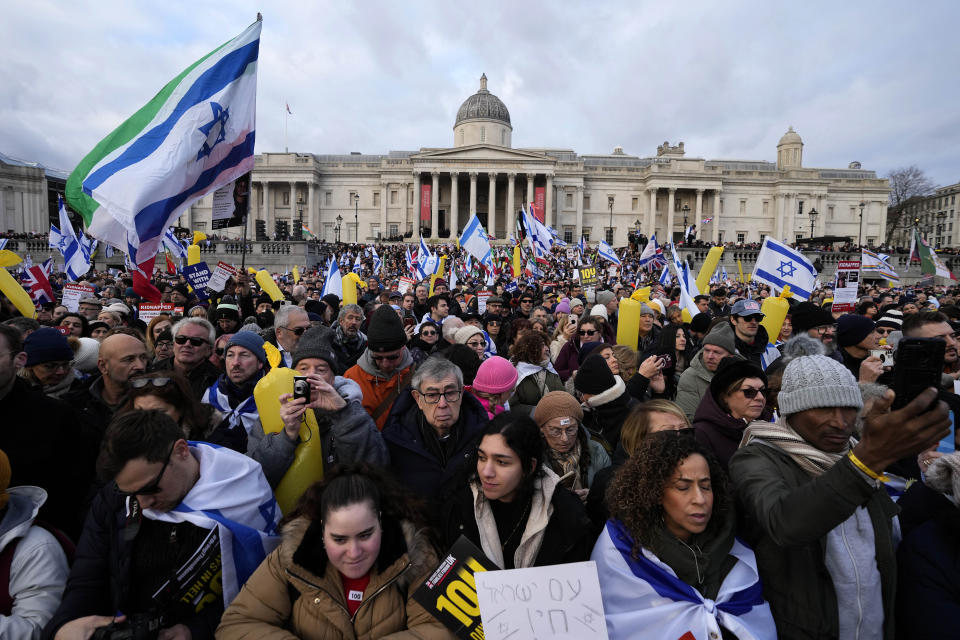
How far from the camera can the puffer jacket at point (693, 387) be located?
426cm

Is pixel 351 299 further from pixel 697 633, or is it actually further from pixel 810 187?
pixel 810 187

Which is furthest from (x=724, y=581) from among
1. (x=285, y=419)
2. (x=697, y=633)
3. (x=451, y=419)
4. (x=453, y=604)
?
(x=285, y=419)

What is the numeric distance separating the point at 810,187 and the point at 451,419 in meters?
69.5

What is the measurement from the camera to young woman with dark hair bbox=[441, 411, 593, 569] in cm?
230

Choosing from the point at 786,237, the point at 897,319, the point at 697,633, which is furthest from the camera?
the point at 786,237

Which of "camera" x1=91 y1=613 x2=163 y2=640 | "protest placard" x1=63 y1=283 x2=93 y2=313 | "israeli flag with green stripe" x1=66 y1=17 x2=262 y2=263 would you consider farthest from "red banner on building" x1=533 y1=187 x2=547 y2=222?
"camera" x1=91 y1=613 x2=163 y2=640

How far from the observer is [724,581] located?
2.10 m

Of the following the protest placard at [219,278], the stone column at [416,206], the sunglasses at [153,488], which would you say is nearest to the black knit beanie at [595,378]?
the sunglasses at [153,488]

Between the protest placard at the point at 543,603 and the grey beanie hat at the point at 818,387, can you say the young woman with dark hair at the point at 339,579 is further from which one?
the grey beanie hat at the point at 818,387

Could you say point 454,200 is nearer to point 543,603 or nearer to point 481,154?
point 481,154

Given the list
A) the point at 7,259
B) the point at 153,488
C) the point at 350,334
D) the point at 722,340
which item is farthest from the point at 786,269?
the point at 7,259

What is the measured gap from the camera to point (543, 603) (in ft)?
6.62

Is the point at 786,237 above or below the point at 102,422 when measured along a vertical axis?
above

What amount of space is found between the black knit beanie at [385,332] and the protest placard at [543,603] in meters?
2.42
